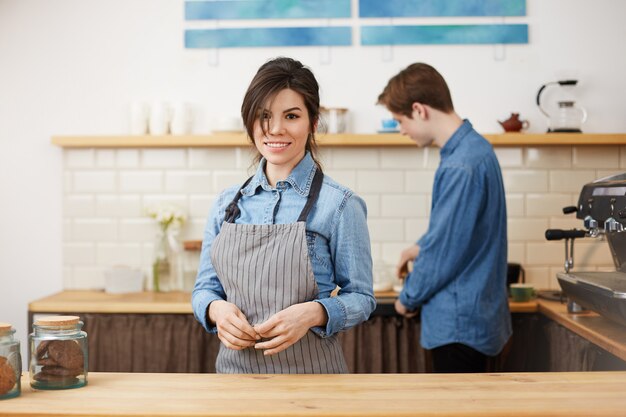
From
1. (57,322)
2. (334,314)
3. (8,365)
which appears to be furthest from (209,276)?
(8,365)

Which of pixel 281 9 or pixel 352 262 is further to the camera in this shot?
pixel 281 9

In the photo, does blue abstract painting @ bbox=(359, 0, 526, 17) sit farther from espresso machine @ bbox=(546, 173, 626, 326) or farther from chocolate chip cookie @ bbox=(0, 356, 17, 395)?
chocolate chip cookie @ bbox=(0, 356, 17, 395)

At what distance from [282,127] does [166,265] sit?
6.97 ft

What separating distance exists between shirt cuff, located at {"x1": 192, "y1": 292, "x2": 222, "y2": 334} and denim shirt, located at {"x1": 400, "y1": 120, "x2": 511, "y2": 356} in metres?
1.12

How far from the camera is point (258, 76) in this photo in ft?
6.48

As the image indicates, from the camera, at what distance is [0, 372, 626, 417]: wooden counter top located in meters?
1.51

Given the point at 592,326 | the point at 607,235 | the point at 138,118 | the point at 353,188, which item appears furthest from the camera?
the point at 353,188

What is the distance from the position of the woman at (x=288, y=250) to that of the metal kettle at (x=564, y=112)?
220cm

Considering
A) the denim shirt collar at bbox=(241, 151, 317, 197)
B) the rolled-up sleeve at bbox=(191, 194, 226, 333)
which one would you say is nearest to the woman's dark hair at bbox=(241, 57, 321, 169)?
the denim shirt collar at bbox=(241, 151, 317, 197)

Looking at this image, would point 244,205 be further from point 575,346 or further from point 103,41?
point 103,41

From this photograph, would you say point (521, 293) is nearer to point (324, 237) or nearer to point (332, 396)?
point (324, 237)

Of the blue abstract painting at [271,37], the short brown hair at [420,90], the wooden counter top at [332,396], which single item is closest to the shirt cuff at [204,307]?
the wooden counter top at [332,396]

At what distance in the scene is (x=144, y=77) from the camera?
13.3ft

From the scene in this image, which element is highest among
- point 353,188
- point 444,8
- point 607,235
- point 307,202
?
point 444,8
